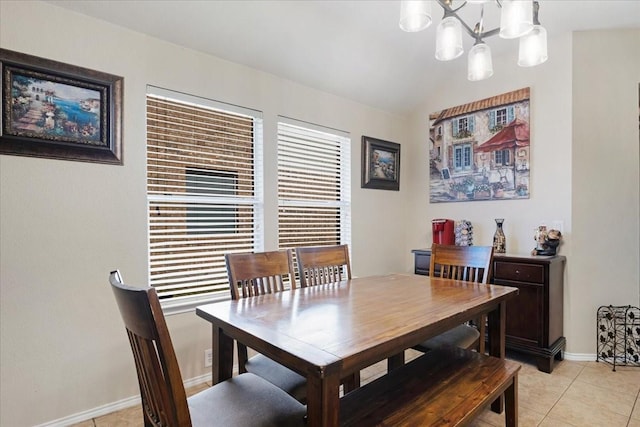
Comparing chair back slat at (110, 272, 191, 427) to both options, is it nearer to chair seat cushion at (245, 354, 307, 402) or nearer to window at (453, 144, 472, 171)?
chair seat cushion at (245, 354, 307, 402)

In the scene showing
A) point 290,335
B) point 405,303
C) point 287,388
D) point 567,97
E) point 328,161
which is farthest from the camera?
point 328,161

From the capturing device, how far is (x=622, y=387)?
241cm

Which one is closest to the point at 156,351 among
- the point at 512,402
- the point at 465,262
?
the point at 512,402

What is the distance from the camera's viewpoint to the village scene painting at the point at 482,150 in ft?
10.4

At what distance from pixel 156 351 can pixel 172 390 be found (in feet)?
0.39

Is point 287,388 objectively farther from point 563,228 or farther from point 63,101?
point 563,228

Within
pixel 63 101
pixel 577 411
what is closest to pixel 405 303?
pixel 577 411

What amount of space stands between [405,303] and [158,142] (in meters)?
1.96

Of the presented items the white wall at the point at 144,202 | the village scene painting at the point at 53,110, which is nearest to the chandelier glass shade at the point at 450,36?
the white wall at the point at 144,202

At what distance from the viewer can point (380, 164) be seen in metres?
3.82

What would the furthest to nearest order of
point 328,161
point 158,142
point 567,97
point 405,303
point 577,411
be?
1. point 328,161
2. point 567,97
3. point 158,142
4. point 577,411
5. point 405,303

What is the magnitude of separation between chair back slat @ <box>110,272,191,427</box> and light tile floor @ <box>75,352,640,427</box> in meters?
1.36

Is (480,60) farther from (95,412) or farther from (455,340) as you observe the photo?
(95,412)

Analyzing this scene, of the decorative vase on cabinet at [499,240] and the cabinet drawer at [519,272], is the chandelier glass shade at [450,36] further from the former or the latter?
the decorative vase on cabinet at [499,240]
